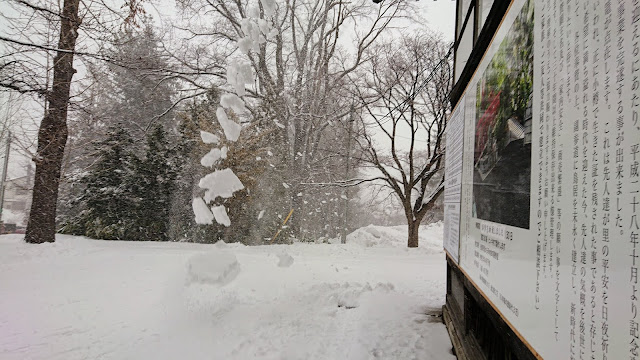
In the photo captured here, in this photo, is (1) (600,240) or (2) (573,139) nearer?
(1) (600,240)

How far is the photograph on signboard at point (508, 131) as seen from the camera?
4.18 feet

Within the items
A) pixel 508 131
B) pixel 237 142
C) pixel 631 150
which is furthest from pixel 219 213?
pixel 631 150

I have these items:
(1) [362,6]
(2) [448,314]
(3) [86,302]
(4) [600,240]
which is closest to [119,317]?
(3) [86,302]

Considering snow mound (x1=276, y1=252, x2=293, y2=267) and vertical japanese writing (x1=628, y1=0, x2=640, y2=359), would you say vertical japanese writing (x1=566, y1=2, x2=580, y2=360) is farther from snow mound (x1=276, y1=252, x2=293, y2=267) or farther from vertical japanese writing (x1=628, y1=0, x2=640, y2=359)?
snow mound (x1=276, y1=252, x2=293, y2=267)

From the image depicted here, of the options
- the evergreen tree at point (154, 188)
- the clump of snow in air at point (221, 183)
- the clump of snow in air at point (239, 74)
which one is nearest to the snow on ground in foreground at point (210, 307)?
the clump of snow in air at point (221, 183)

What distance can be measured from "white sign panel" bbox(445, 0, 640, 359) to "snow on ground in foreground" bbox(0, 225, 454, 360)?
2.16 metres

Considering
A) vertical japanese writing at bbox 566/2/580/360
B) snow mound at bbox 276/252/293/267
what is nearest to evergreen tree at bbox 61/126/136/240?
snow mound at bbox 276/252/293/267

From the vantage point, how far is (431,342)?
3191mm

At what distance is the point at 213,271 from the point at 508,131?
17.9ft

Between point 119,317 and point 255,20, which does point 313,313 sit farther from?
point 255,20

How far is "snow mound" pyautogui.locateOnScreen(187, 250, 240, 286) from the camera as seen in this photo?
5.52 m

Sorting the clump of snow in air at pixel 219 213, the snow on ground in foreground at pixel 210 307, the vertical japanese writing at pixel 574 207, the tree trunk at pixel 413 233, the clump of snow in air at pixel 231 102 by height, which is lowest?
the snow on ground in foreground at pixel 210 307

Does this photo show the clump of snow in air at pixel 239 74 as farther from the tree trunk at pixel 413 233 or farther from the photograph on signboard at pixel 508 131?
the tree trunk at pixel 413 233

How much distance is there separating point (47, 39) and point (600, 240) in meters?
8.86
